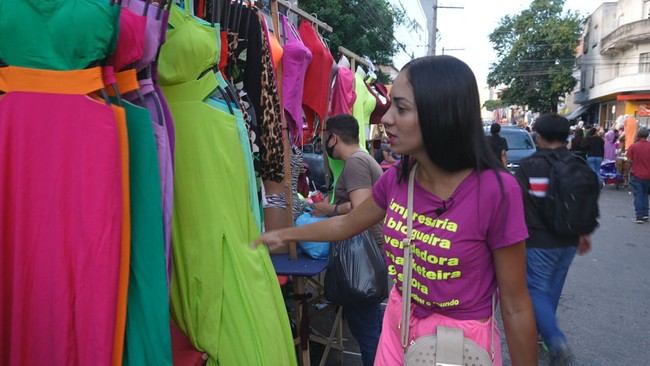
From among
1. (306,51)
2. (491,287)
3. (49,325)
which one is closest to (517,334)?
(491,287)

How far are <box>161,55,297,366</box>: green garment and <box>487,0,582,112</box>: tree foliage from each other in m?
41.6

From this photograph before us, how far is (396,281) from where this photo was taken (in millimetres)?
1882

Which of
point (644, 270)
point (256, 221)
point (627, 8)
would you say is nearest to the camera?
point (256, 221)

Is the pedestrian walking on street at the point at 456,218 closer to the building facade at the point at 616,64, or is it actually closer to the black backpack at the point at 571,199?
the black backpack at the point at 571,199

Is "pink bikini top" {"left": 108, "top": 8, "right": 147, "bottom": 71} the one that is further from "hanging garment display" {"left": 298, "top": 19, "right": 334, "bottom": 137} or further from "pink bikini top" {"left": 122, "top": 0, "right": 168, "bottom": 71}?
"hanging garment display" {"left": 298, "top": 19, "right": 334, "bottom": 137}

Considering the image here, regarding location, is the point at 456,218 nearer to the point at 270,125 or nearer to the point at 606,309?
the point at 270,125

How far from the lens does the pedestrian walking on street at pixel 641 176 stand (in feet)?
33.1

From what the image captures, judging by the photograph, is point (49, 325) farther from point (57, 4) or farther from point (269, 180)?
point (269, 180)

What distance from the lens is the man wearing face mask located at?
10.9ft

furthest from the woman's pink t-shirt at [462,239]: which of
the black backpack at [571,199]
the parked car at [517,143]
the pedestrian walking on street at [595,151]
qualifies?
the pedestrian walking on street at [595,151]

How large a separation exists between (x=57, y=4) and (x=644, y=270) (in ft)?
24.5

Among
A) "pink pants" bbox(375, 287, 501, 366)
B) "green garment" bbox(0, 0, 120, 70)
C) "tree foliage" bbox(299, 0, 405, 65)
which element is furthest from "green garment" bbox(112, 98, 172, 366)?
"tree foliage" bbox(299, 0, 405, 65)

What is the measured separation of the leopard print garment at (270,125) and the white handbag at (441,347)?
1.47 m

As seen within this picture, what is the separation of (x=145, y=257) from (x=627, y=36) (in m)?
39.4
